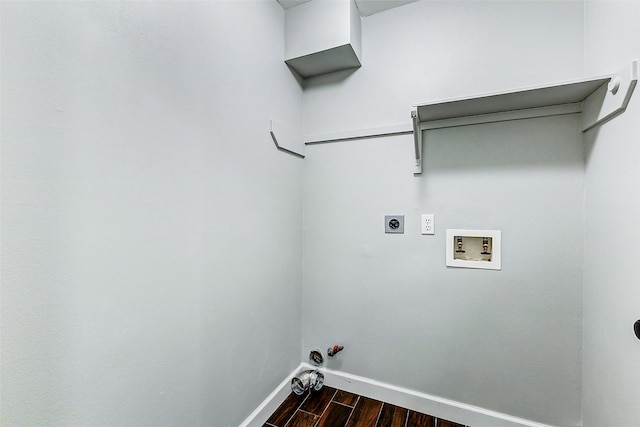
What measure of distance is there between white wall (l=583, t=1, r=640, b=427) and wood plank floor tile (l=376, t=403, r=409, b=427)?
2.89ft

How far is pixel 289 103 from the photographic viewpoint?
5.96 ft

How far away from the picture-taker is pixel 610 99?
1101 millimetres

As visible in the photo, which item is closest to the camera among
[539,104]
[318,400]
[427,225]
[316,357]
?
[539,104]

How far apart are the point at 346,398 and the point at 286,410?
398 millimetres

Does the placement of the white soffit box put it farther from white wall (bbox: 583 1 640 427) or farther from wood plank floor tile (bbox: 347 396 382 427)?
wood plank floor tile (bbox: 347 396 382 427)

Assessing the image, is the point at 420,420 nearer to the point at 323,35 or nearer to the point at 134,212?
the point at 134,212

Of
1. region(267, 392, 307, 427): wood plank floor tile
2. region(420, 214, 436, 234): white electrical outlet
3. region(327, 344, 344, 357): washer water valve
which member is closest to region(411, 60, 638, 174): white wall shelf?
region(420, 214, 436, 234): white electrical outlet

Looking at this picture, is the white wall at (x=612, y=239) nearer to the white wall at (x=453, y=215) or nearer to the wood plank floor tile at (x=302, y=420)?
the white wall at (x=453, y=215)

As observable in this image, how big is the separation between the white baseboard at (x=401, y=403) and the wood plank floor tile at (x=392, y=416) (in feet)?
0.11

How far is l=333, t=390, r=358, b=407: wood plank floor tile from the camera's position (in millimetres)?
1727

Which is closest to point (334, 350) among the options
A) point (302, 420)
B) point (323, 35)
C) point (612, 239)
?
point (302, 420)

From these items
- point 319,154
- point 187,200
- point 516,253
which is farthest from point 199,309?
point 516,253

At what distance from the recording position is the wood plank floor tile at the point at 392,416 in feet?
5.05

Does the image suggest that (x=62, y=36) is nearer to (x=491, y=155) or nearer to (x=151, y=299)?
(x=151, y=299)
